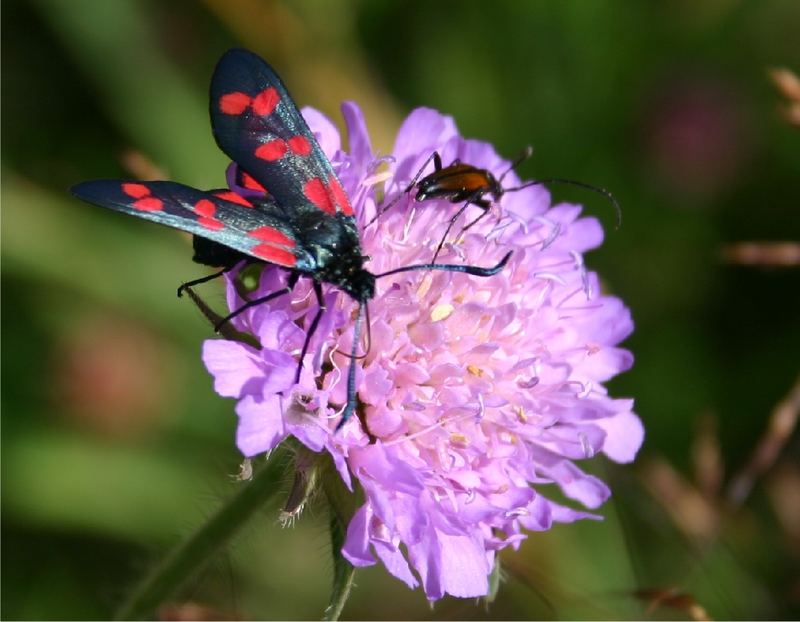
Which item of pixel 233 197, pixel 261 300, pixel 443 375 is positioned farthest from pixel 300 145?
pixel 443 375

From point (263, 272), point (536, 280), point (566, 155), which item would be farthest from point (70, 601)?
point (566, 155)

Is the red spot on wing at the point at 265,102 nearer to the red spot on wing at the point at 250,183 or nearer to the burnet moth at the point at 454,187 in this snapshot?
the red spot on wing at the point at 250,183

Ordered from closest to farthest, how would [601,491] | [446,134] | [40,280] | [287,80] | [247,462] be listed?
[247,462], [601,491], [446,134], [40,280], [287,80]

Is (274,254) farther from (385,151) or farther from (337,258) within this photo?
(385,151)

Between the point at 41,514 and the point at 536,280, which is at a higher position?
the point at 536,280

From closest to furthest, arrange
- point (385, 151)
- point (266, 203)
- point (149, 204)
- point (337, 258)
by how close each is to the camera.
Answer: point (149, 204) < point (337, 258) < point (266, 203) < point (385, 151)

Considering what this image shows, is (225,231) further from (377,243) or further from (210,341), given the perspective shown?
(377,243)

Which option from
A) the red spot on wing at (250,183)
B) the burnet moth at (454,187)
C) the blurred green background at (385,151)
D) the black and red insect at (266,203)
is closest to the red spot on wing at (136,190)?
the black and red insect at (266,203)

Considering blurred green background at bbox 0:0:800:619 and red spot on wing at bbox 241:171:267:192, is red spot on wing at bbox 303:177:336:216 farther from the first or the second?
blurred green background at bbox 0:0:800:619
